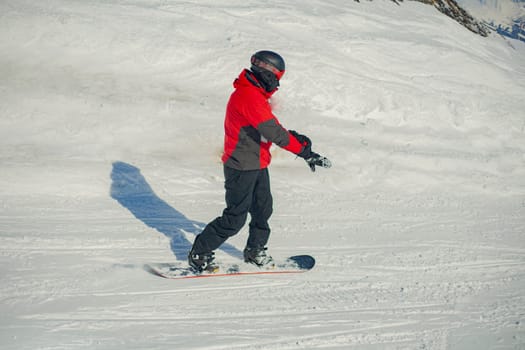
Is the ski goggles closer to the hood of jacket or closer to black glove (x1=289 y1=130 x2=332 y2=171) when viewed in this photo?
the hood of jacket

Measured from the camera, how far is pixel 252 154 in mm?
4051

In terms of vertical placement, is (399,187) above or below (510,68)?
below

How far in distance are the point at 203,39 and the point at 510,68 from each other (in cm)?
762

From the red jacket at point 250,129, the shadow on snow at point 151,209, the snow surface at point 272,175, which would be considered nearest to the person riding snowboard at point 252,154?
the red jacket at point 250,129

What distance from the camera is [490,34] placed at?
14922 millimetres

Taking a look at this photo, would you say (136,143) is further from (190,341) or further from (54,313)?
(190,341)

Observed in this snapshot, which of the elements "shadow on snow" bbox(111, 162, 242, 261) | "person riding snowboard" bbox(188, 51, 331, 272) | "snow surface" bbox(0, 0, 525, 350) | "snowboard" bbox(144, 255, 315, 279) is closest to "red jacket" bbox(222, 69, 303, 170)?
"person riding snowboard" bbox(188, 51, 331, 272)

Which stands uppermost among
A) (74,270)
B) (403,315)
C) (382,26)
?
(382,26)

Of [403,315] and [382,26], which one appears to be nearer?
[403,315]

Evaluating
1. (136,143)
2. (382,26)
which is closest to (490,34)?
(382,26)

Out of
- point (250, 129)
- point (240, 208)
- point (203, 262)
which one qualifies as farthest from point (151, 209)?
point (250, 129)

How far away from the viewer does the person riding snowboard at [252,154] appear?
151 inches

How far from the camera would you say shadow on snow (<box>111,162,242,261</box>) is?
510cm

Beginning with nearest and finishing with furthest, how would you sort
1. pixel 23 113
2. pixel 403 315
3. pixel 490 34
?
pixel 403 315
pixel 23 113
pixel 490 34
